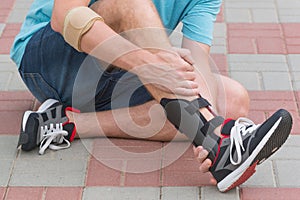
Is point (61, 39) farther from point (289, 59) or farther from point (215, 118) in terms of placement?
point (289, 59)

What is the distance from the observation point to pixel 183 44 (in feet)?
12.0

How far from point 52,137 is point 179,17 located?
844 millimetres

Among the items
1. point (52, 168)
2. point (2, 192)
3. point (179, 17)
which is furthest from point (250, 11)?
point (2, 192)

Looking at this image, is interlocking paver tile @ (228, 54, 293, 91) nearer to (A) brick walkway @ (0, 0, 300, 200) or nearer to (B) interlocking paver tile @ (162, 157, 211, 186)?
(A) brick walkway @ (0, 0, 300, 200)

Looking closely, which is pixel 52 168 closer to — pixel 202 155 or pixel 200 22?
pixel 202 155

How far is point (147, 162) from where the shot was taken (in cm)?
338

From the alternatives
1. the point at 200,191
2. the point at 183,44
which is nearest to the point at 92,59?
the point at 183,44

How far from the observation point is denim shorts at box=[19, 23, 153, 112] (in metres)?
3.48

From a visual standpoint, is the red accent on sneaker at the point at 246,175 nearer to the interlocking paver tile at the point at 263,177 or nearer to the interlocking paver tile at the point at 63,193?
the interlocking paver tile at the point at 263,177

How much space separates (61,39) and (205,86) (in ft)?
2.22

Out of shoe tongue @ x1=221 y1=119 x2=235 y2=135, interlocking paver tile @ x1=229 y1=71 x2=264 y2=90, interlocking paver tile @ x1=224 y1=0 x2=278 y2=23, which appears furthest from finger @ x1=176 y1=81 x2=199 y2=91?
interlocking paver tile @ x1=224 y1=0 x2=278 y2=23

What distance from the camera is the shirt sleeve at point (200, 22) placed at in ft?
11.8

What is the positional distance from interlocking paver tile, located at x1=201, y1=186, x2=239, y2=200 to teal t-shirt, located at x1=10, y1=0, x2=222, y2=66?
77 centimetres

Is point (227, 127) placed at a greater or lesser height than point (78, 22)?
lesser
